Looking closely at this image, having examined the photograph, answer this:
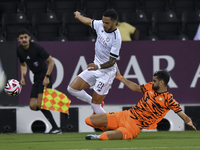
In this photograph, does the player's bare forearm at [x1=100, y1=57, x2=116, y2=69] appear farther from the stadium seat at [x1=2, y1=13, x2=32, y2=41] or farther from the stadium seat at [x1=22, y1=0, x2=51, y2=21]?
the stadium seat at [x1=22, y1=0, x2=51, y2=21]

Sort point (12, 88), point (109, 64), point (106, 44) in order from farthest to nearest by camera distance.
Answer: point (12, 88), point (106, 44), point (109, 64)

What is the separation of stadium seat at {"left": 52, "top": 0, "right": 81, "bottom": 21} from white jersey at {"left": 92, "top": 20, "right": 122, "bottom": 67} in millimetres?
4798

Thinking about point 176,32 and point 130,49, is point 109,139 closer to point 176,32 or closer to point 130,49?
point 130,49

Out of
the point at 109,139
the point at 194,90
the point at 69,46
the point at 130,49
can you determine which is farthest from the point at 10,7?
the point at 109,139

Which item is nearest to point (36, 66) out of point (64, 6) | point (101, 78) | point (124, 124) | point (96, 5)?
point (101, 78)

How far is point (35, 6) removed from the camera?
37.7 feet

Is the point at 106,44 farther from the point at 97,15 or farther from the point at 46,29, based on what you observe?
the point at 97,15

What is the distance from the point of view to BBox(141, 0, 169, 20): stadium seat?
11.6 meters

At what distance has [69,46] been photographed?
8289mm

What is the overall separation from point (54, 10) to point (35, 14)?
72 cm

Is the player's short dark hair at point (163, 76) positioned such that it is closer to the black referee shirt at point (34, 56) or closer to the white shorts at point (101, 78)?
the white shorts at point (101, 78)

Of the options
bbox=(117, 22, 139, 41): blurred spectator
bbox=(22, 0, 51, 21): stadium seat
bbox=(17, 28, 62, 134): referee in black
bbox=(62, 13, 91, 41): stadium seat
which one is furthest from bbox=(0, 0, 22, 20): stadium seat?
bbox=(17, 28, 62, 134): referee in black

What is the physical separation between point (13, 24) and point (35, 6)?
1.63 metres

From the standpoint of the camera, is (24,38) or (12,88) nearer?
(12,88)
